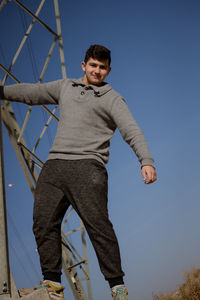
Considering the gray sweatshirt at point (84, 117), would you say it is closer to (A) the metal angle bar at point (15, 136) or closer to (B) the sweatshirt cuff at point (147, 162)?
(B) the sweatshirt cuff at point (147, 162)

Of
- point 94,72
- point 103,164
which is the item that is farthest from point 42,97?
point 103,164

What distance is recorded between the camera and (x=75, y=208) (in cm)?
178

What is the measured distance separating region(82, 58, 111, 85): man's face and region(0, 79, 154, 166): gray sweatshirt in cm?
5

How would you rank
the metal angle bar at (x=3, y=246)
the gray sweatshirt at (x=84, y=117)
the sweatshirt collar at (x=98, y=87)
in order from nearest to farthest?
the metal angle bar at (x=3, y=246) < the gray sweatshirt at (x=84, y=117) < the sweatshirt collar at (x=98, y=87)

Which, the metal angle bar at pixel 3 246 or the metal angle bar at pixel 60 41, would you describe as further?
the metal angle bar at pixel 60 41

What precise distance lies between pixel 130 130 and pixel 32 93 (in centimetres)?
68

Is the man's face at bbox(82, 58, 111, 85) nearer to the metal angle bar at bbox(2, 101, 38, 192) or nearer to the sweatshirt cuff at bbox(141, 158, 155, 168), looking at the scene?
the sweatshirt cuff at bbox(141, 158, 155, 168)

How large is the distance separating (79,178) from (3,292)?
662 millimetres

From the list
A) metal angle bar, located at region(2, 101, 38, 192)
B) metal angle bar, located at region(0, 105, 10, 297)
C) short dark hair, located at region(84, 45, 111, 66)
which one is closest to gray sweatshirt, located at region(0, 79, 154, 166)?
short dark hair, located at region(84, 45, 111, 66)

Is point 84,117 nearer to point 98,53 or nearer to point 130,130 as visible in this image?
point 130,130

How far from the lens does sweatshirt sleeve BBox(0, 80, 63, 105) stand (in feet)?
6.72

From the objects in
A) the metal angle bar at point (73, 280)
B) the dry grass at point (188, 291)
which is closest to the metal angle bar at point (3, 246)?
the metal angle bar at point (73, 280)

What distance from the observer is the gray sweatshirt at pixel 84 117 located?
73.5 inches

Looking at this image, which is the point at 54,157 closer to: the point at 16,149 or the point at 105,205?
the point at 105,205
